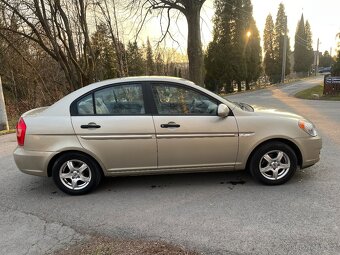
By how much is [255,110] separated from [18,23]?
15.7 meters

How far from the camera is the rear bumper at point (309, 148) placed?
4.63 m

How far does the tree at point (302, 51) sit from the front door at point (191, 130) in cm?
7395

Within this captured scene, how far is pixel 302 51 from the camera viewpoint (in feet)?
236

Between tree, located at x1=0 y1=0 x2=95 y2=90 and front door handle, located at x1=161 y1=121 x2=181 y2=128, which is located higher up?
tree, located at x1=0 y1=0 x2=95 y2=90

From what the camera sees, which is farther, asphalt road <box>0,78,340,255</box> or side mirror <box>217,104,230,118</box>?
side mirror <box>217,104,230,118</box>

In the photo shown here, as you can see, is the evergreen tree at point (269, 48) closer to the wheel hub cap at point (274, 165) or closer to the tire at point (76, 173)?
the wheel hub cap at point (274, 165)

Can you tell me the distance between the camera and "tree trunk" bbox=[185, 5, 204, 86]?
10.8m

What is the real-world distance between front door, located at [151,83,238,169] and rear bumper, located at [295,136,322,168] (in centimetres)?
97

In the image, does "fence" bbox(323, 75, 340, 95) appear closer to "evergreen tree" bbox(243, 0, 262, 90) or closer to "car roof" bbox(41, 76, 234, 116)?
"evergreen tree" bbox(243, 0, 262, 90)

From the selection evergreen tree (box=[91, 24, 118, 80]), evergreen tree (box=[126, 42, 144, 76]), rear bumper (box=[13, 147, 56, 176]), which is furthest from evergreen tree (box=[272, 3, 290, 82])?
rear bumper (box=[13, 147, 56, 176])

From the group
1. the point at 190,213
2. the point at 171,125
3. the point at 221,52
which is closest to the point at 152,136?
the point at 171,125

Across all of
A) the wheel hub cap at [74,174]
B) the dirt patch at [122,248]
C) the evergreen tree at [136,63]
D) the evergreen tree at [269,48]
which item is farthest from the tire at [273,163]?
the evergreen tree at [269,48]

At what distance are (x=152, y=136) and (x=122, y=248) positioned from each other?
170 cm

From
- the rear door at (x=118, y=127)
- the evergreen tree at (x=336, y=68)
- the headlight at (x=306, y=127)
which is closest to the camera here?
the rear door at (x=118, y=127)
